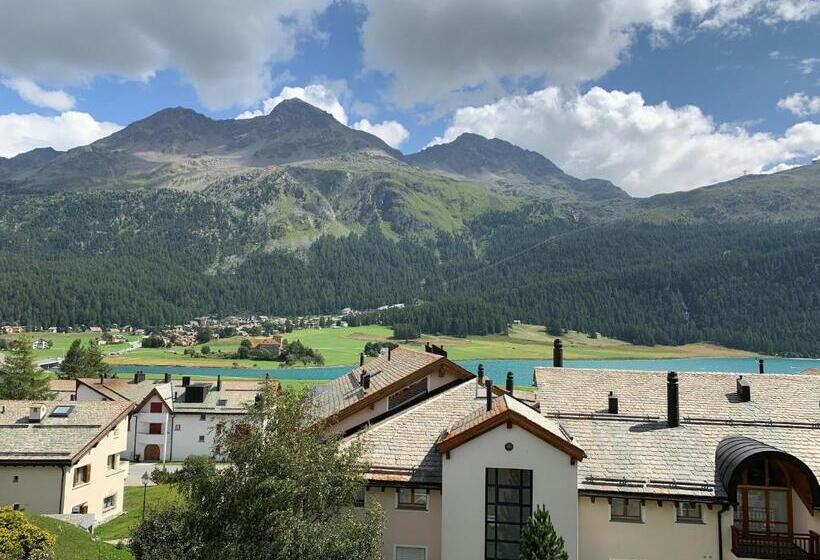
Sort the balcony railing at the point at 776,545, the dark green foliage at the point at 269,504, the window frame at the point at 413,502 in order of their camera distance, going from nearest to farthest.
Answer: the dark green foliage at the point at 269,504 → the balcony railing at the point at 776,545 → the window frame at the point at 413,502

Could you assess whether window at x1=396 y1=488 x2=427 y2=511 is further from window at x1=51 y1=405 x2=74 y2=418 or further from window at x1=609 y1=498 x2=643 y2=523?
window at x1=51 y1=405 x2=74 y2=418

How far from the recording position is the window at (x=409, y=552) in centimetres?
2147

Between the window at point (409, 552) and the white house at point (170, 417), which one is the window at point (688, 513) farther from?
the white house at point (170, 417)

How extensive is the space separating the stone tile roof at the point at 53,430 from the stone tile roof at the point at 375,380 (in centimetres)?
1413

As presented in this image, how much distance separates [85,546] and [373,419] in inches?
519

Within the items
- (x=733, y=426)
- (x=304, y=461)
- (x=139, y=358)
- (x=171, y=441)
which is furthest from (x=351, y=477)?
(x=139, y=358)

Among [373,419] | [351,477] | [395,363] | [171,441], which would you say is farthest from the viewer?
[171,441]

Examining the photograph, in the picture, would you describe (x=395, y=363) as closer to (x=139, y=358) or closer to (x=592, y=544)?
(x=592, y=544)

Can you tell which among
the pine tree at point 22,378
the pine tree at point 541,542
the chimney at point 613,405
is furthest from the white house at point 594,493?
the pine tree at point 22,378

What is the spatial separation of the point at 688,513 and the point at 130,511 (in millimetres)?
34812

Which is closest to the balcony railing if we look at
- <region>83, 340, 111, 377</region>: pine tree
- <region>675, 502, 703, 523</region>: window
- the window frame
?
<region>675, 502, 703, 523</region>: window

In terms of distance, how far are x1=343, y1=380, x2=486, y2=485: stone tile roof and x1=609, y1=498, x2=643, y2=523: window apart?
5.74 m

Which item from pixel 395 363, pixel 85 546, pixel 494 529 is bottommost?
pixel 85 546

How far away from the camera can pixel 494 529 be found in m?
20.8
